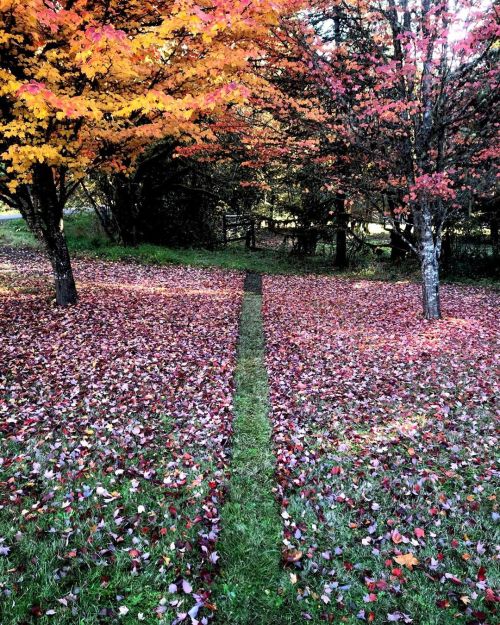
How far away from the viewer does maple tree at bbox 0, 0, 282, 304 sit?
6.90 m

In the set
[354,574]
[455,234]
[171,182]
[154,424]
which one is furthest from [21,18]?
[455,234]

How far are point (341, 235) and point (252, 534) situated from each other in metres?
18.0

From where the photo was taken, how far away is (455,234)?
20062 mm

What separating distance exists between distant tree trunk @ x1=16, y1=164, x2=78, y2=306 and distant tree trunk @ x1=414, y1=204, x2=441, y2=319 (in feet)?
30.1

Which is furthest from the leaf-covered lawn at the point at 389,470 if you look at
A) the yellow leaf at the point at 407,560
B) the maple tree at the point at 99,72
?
the maple tree at the point at 99,72

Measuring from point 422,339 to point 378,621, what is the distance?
7.62 metres

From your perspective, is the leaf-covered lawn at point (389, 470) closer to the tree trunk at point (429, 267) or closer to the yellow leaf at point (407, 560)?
the yellow leaf at point (407, 560)

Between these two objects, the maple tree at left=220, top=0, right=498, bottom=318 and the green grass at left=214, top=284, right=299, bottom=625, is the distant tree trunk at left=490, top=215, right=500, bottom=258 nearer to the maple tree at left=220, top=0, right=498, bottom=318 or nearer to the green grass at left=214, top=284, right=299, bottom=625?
the maple tree at left=220, top=0, right=498, bottom=318

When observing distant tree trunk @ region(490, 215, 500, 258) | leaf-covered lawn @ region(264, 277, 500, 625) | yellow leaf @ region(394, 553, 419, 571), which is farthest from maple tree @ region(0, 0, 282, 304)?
distant tree trunk @ region(490, 215, 500, 258)

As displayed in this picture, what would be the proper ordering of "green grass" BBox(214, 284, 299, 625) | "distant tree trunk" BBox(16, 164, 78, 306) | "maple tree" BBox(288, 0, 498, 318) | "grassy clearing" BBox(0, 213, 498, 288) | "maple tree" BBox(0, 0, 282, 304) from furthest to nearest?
1. "grassy clearing" BBox(0, 213, 498, 288)
2. "distant tree trunk" BBox(16, 164, 78, 306)
3. "maple tree" BBox(288, 0, 498, 318)
4. "maple tree" BBox(0, 0, 282, 304)
5. "green grass" BBox(214, 284, 299, 625)

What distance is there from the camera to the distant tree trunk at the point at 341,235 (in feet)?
66.5

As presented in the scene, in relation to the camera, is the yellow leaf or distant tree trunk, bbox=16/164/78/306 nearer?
the yellow leaf

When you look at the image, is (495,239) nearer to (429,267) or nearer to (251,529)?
(429,267)

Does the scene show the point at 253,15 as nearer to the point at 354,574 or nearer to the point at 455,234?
the point at 354,574
